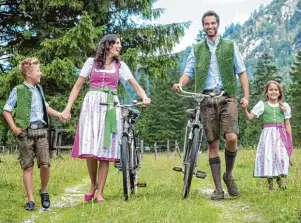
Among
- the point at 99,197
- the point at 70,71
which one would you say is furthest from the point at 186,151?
the point at 70,71

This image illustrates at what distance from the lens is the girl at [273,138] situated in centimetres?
747

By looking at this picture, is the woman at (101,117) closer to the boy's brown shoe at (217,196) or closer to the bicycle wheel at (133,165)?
the bicycle wheel at (133,165)

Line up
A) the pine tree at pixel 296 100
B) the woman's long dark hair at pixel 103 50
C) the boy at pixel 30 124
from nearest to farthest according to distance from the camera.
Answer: the boy at pixel 30 124, the woman's long dark hair at pixel 103 50, the pine tree at pixel 296 100

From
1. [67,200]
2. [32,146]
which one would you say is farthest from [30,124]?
[67,200]

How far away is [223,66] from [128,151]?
1.68 m

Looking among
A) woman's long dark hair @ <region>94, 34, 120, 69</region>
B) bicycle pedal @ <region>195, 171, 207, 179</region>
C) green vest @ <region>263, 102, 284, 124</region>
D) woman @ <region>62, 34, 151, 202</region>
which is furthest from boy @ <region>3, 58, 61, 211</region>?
green vest @ <region>263, 102, 284, 124</region>

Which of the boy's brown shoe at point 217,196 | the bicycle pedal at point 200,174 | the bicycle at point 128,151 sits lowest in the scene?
the boy's brown shoe at point 217,196

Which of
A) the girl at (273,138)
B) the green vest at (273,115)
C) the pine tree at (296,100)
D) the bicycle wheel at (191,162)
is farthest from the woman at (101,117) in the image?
the pine tree at (296,100)

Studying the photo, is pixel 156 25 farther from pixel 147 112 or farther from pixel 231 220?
pixel 147 112

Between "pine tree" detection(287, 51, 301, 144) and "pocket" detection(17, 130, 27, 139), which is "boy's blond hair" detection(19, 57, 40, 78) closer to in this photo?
"pocket" detection(17, 130, 27, 139)

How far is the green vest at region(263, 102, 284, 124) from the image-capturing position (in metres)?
7.74

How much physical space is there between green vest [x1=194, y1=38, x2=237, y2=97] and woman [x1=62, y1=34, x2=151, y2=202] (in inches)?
33.0

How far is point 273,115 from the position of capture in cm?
775

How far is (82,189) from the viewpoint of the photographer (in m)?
8.84
